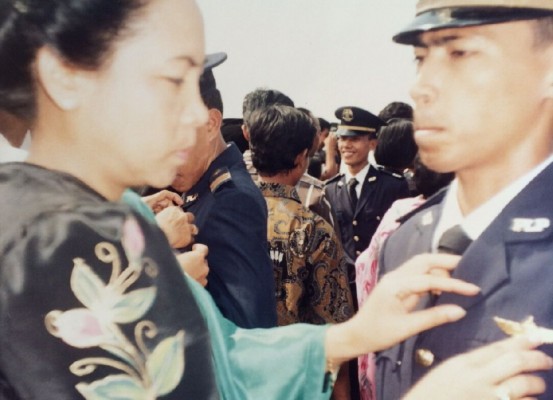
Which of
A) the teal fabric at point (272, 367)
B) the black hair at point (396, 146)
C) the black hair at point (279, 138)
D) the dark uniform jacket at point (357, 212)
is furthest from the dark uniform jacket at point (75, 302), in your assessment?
the dark uniform jacket at point (357, 212)

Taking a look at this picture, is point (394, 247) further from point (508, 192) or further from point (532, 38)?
→ point (532, 38)

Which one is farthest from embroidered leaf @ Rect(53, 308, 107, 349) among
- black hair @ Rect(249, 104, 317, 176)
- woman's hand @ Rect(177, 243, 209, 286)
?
black hair @ Rect(249, 104, 317, 176)

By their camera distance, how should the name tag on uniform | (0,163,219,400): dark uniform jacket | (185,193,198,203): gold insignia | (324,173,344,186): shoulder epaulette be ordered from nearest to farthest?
(0,163,219,400): dark uniform jacket
the name tag on uniform
(185,193,198,203): gold insignia
(324,173,344,186): shoulder epaulette

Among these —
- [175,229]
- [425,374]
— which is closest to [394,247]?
[425,374]

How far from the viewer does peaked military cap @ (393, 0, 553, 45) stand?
0.63 meters

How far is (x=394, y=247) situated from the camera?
0.82 m

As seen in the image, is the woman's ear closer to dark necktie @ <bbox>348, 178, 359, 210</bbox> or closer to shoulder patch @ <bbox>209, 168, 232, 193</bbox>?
shoulder patch @ <bbox>209, 168, 232, 193</bbox>

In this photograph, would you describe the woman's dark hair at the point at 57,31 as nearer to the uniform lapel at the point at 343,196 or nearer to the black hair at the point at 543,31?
the black hair at the point at 543,31

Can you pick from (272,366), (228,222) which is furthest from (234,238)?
(272,366)

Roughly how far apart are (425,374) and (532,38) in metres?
0.39

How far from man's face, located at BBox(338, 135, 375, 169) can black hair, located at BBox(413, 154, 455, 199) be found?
45cm

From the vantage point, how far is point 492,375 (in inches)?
23.3

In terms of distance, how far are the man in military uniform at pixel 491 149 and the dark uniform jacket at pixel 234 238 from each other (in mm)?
279

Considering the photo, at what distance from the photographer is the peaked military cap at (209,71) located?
2.60 ft
